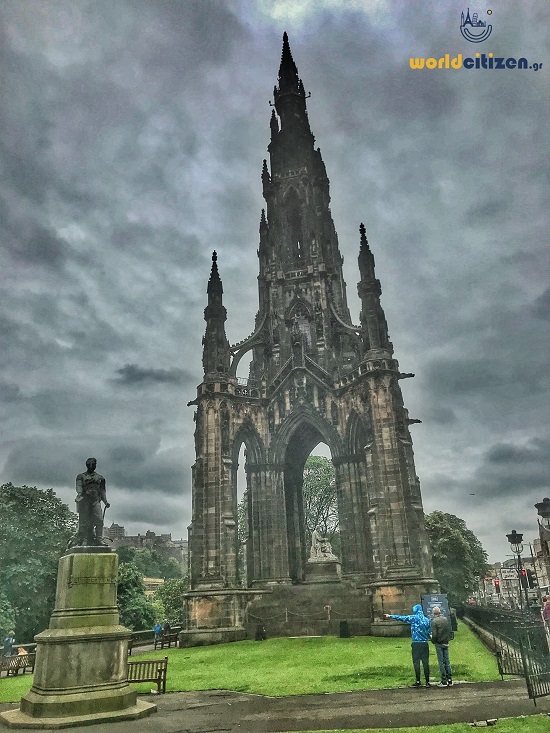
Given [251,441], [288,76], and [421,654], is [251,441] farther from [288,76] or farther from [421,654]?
[288,76]

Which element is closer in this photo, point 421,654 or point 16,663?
point 421,654

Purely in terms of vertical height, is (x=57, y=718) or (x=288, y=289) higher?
(x=288, y=289)

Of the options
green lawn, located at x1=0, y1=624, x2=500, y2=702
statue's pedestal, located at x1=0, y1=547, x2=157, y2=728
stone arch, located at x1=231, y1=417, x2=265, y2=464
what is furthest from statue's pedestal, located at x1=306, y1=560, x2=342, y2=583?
statue's pedestal, located at x1=0, y1=547, x2=157, y2=728

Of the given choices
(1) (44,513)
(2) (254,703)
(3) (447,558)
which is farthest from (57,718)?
(3) (447,558)

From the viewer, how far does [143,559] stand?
277 feet

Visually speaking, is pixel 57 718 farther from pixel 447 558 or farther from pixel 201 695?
pixel 447 558

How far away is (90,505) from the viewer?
35.4 ft

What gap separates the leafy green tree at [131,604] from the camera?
35.4m

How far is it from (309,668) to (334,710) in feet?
19.3

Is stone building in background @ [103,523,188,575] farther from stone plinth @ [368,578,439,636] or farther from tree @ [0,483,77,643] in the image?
stone plinth @ [368,578,439,636]

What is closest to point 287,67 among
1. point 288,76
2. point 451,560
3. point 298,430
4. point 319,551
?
point 288,76

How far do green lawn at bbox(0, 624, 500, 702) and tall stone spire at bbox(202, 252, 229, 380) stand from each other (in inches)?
613

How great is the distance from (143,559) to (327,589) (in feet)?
211

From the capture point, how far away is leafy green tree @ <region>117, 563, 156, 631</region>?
3538cm
